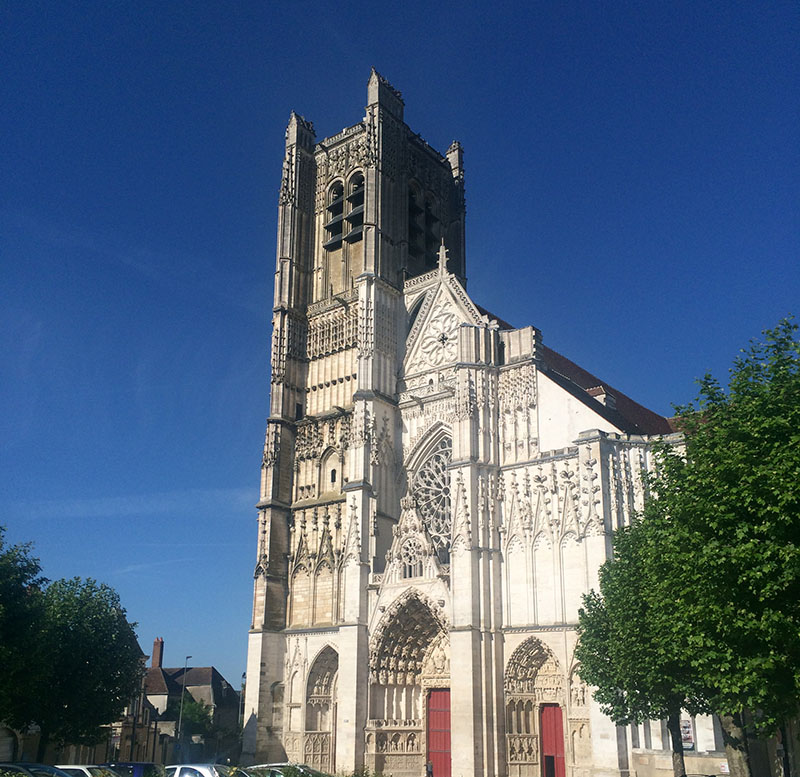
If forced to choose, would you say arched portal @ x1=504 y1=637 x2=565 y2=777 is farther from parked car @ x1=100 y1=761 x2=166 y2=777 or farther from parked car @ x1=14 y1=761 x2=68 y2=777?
parked car @ x1=14 y1=761 x2=68 y2=777

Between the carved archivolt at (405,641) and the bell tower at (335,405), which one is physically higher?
the bell tower at (335,405)

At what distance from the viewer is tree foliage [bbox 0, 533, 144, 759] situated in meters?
23.1

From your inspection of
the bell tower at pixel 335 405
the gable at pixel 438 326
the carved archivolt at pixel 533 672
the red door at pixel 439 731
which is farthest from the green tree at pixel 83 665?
the gable at pixel 438 326

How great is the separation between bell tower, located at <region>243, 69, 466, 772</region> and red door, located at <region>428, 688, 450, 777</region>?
266 centimetres

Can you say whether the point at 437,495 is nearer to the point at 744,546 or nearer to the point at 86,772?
the point at 86,772

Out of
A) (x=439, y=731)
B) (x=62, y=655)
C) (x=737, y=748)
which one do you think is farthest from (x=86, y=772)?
(x=439, y=731)

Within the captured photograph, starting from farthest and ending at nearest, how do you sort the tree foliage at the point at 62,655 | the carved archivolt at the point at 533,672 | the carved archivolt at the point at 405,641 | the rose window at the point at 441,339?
the rose window at the point at 441,339 < the carved archivolt at the point at 405,641 < the carved archivolt at the point at 533,672 < the tree foliage at the point at 62,655

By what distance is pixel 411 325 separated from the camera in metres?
Answer: 37.5

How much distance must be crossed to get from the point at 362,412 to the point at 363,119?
15.8m

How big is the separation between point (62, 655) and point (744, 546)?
2139cm

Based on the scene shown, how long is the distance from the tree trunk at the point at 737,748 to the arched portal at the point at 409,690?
1276 centimetres

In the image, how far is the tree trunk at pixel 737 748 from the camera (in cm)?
1898

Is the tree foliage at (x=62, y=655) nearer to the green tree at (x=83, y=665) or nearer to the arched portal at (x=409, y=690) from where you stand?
the green tree at (x=83, y=665)

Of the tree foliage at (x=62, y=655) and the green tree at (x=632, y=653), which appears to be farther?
the tree foliage at (x=62, y=655)
